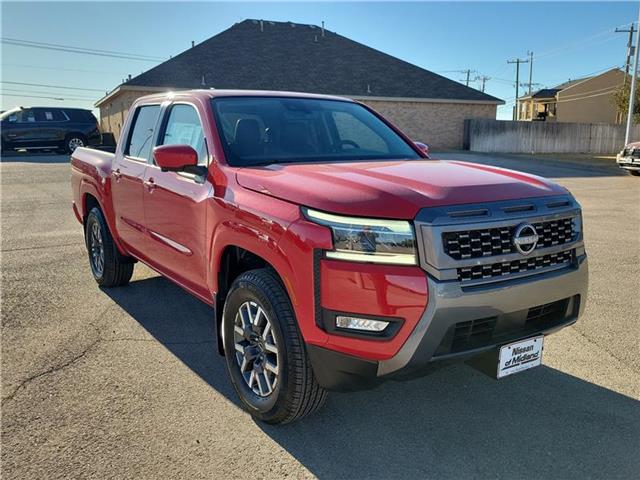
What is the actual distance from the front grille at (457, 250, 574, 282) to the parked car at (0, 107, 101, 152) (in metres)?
25.1

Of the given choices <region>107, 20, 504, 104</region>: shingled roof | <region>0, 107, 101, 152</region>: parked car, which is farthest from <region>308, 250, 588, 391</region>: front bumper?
<region>107, 20, 504, 104</region>: shingled roof

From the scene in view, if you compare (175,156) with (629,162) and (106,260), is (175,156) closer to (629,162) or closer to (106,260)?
(106,260)

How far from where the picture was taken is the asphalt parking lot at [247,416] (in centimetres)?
276

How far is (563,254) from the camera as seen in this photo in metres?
3.03

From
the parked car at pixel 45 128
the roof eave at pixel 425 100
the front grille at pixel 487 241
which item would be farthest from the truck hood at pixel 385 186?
the roof eave at pixel 425 100

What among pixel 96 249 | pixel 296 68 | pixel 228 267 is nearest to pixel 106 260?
pixel 96 249

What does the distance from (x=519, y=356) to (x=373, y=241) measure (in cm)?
104

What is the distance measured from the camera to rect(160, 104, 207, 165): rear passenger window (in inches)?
148

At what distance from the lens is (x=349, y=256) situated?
2553mm

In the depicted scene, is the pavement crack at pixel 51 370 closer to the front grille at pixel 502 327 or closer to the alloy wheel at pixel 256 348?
the alloy wheel at pixel 256 348

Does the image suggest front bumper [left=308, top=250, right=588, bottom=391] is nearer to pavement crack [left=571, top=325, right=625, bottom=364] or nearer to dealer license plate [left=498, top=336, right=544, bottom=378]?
dealer license plate [left=498, top=336, right=544, bottom=378]

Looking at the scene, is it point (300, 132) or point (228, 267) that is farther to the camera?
point (300, 132)

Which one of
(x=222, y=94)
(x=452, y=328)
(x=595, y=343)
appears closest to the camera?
(x=452, y=328)

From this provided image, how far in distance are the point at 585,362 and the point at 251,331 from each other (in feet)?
8.09
